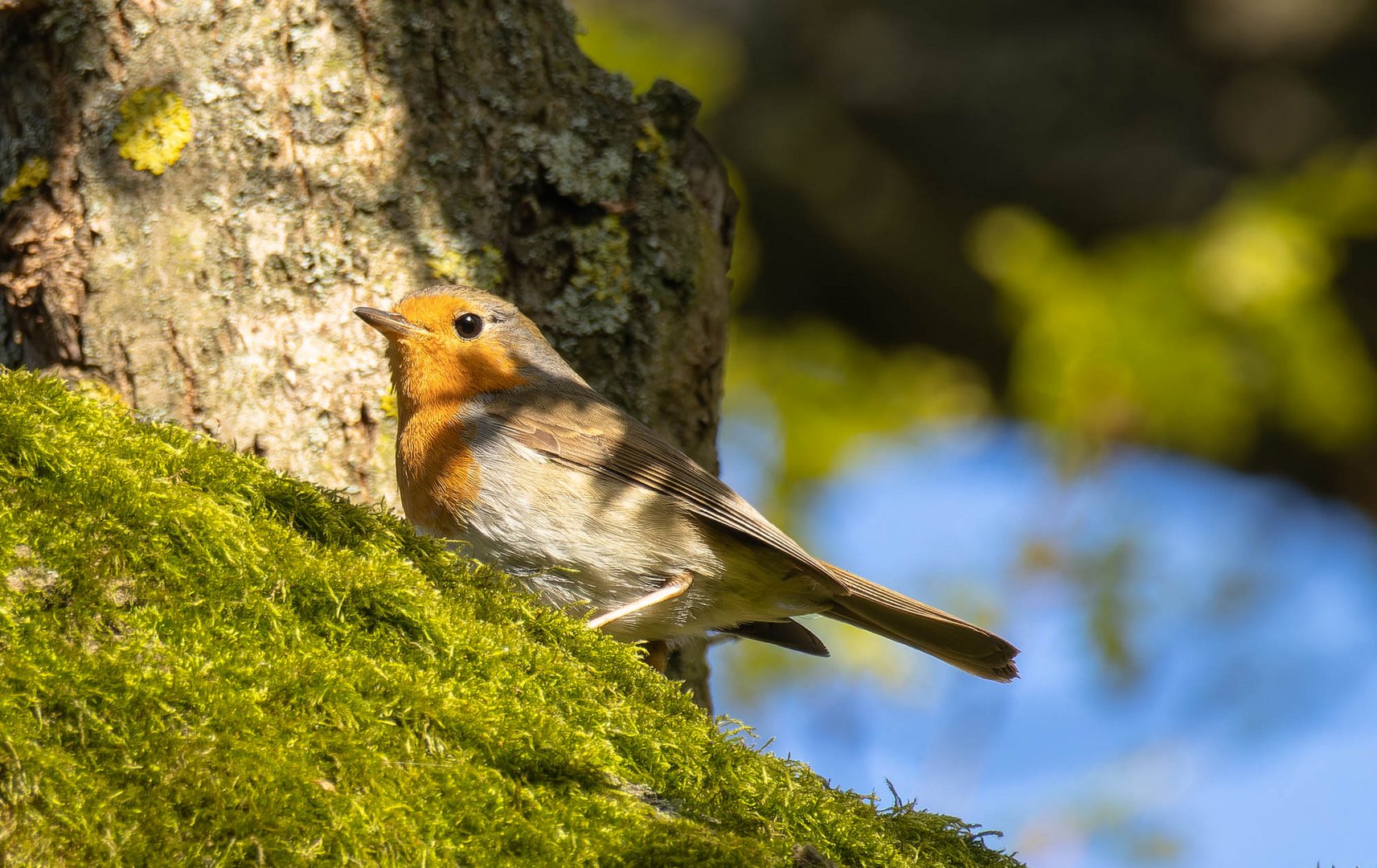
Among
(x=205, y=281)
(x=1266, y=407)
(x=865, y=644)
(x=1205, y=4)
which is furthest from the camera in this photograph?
(x=1205, y=4)

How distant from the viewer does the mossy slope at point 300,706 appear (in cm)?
226

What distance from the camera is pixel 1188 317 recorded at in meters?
5.87

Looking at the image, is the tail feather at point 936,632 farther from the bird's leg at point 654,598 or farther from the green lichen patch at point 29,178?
the green lichen patch at point 29,178

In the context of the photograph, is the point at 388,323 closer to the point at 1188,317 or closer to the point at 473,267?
the point at 473,267

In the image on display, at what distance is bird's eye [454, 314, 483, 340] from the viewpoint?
4617 millimetres

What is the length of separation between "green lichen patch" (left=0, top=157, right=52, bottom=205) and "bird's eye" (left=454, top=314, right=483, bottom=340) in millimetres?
1481

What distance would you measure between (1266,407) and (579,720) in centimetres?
507

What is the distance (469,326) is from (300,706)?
2.33m

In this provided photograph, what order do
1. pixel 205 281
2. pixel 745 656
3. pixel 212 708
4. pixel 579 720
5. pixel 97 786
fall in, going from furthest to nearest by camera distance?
pixel 745 656, pixel 205 281, pixel 579 720, pixel 212 708, pixel 97 786

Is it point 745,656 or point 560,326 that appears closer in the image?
point 560,326

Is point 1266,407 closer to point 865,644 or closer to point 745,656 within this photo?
point 865,644

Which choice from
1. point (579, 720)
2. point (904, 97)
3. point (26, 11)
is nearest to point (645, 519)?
point (579, 720)

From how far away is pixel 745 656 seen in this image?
8.16 m

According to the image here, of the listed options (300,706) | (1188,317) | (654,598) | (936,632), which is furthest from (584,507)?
(1188,317)
